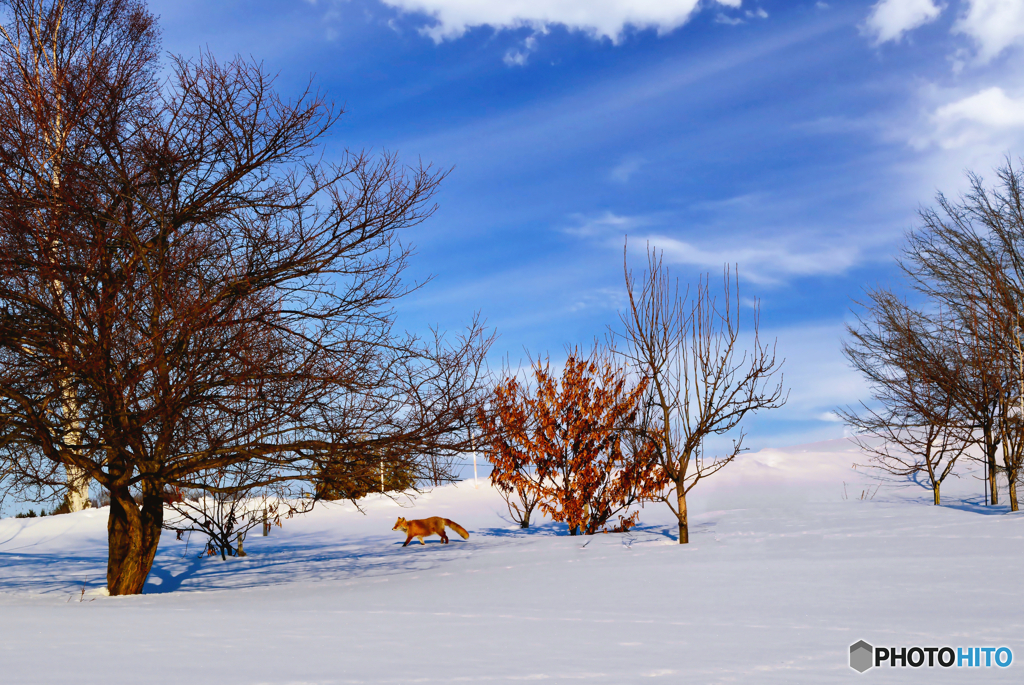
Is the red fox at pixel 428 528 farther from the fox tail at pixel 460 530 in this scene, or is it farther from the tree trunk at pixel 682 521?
the tree trunk at pixel 682 521

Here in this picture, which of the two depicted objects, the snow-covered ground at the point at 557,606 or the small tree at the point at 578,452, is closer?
the snow-covered ground at the point at 557,606

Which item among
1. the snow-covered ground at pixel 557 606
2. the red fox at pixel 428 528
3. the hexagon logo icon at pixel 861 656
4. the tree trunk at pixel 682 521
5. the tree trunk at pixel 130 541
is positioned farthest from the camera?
the red fox at pixel 428 528

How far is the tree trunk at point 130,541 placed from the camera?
31.5 feet

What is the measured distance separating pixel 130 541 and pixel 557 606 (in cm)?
605

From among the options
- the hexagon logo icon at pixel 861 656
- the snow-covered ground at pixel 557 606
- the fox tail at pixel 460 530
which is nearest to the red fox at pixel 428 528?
the fox tail at pixel 460 530

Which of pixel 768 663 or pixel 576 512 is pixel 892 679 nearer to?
pixel 768 663

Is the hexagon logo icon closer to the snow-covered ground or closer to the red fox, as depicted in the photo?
the snow-covered ground

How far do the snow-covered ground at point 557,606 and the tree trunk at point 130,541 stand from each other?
0.43 m

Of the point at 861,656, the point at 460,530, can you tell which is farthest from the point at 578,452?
the point at 861,656

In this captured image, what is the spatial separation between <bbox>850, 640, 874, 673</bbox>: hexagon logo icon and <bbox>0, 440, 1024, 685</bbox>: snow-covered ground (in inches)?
3.4

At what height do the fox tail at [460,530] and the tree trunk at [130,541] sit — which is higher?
the tree trunk at [130,541]

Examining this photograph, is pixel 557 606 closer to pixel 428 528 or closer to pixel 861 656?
pixel 861 656

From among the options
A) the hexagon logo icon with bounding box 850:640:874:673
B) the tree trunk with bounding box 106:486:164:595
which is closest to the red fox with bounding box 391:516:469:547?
the tree trunk with bounding box 106:486:164:595

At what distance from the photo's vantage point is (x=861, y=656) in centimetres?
467
